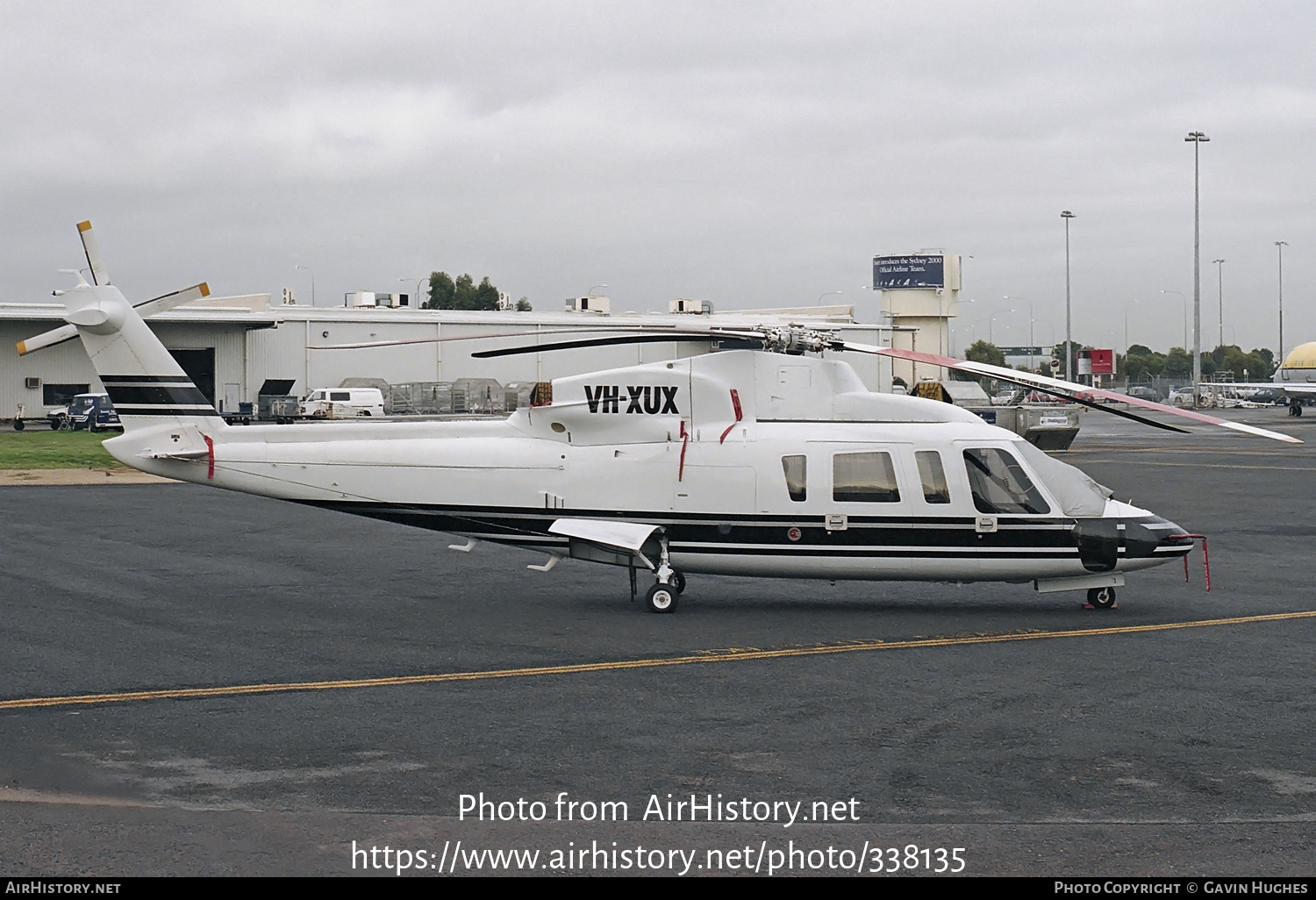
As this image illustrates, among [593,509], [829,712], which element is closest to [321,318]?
[593,509]

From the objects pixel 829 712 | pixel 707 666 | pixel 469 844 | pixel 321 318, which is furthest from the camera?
pixel 321 318

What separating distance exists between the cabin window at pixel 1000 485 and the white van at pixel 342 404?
145 feet

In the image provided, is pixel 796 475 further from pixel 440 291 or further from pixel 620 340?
pixel 440 291

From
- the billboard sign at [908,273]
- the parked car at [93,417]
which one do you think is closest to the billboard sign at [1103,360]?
the billboard sign at [908,273]

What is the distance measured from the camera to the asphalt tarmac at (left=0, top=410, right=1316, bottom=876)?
7.20m

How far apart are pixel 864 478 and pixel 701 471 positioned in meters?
1.84

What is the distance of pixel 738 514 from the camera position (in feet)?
48.6

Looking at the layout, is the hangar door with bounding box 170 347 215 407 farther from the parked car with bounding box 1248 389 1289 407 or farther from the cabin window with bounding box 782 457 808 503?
the parked car with bounding box 1248 389 1289 407

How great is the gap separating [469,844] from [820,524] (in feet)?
26.9

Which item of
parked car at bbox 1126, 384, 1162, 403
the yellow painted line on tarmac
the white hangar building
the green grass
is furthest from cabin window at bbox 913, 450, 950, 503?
parked car at bbox 1126, 384, 1162, 403

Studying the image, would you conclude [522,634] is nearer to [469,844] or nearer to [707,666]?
[707,666]

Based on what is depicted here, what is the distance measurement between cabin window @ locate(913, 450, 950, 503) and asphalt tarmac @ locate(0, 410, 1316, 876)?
133 cm

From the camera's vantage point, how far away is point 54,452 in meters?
41.0

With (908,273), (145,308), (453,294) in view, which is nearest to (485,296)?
(453,294)
